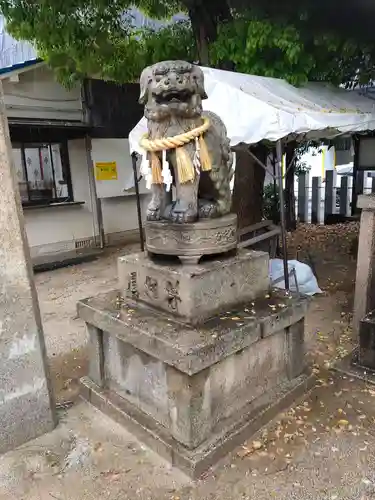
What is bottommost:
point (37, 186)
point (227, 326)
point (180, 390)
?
point (180, 390)

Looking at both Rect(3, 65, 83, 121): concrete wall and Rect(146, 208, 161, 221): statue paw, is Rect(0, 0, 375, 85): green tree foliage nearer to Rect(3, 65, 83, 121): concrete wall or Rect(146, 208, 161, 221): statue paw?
Rect(3, 65, 83, 121): concrete wall

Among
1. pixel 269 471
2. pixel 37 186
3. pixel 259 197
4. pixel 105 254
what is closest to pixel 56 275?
pixel 105 254

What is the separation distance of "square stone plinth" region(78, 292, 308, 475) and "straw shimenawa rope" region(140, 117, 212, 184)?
3.93ft

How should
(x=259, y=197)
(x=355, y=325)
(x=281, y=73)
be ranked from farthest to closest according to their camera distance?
(x=259, y=197)
(x=281, y=73)
(x=355, y=325)

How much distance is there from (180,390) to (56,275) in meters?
6.11

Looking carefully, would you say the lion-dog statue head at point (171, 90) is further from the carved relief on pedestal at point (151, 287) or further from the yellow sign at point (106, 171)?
the yellow sign at point (106, 171)

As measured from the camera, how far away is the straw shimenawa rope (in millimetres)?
3104

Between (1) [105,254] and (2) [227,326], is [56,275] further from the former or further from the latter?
(2) [227,326]

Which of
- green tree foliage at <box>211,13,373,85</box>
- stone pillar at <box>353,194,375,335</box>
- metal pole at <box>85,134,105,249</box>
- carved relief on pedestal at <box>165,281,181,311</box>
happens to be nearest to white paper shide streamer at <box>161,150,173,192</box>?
carved relief on pedestal at <box>165,281,181,311</box>

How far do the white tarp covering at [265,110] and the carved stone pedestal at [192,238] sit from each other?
1.96 meters

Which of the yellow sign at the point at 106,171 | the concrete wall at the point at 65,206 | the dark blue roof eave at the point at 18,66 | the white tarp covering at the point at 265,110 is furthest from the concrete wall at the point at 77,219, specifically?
the white tarp covering at the point at 265,110

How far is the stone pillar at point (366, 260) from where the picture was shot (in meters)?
4.75

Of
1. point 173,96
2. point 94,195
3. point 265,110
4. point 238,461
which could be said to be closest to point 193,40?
point 265,110

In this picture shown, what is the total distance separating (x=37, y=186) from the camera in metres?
9.44
